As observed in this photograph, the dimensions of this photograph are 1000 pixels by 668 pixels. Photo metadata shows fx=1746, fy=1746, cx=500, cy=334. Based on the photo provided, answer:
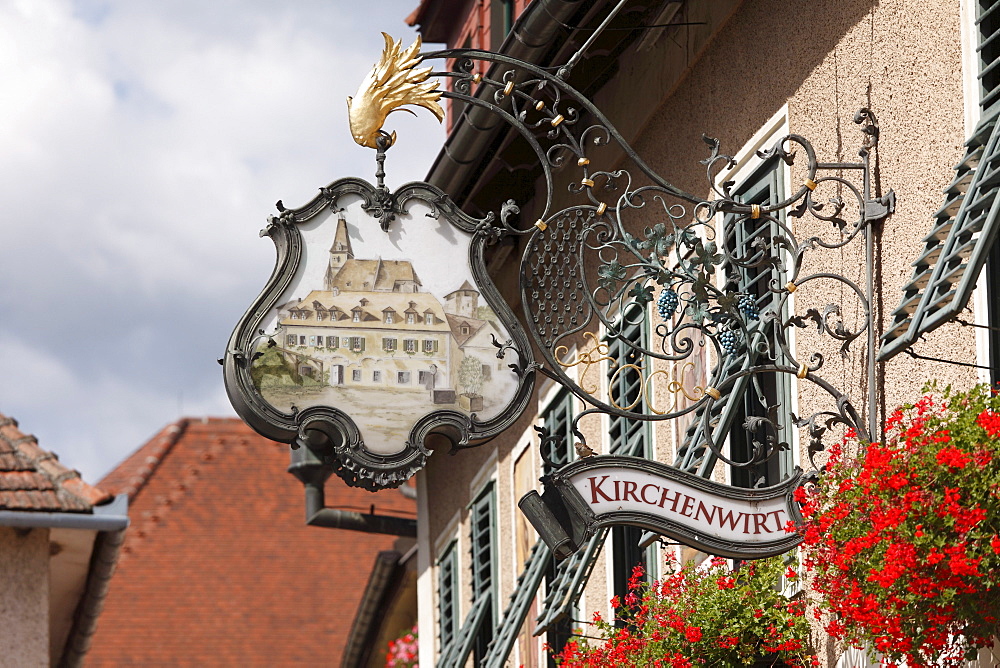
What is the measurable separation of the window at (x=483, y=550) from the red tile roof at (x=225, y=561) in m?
16.0

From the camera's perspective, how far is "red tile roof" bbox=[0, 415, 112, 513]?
524 inches

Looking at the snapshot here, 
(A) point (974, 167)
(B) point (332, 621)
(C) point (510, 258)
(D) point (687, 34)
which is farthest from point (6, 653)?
(B) point (332, 621)

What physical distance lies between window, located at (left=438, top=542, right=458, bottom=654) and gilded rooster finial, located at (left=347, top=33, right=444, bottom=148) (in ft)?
30.4

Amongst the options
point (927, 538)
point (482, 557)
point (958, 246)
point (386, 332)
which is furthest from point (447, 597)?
point (927, 538)

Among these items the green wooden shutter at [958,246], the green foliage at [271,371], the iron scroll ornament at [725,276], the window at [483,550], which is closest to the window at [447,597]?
the window at [483,550]

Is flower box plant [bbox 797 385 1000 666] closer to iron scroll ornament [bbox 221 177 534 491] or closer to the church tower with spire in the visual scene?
iron scroll ornament [bbox 221 177 534 491]

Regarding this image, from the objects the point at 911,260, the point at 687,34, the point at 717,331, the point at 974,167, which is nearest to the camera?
the point at 974,167

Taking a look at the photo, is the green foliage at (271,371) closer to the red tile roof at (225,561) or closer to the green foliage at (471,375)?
the green foliage at (471,375)

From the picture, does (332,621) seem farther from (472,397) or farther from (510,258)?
(472,397)

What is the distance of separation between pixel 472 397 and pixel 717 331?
102 centimetres

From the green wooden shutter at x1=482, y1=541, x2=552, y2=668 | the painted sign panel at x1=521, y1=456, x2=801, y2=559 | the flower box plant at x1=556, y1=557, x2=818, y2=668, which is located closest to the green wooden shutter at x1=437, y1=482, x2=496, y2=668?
Answer: the green wooden shutter at x1=482, y1=541, x2=552, y2=668

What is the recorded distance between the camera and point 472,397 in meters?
6.61

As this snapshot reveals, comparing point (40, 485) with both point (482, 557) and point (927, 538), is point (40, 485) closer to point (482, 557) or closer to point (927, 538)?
point (482, 557)

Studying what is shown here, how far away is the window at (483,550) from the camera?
14.1 m
